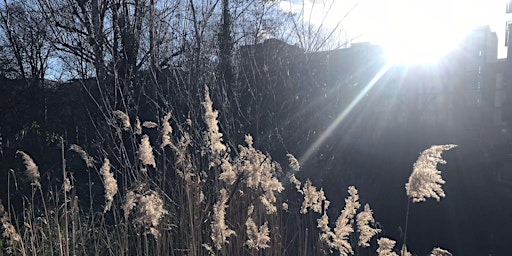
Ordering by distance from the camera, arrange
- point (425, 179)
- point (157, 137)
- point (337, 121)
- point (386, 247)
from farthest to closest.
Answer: point (337, 121), point (157, 137), point (386, 247), point (425, 179)

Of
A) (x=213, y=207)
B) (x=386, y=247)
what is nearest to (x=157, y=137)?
(x=213, y=207)

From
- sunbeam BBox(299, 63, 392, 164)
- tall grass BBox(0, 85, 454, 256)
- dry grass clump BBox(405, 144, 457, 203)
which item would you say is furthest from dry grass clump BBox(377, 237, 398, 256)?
sunbeam BBox(299, 63, 392, 164)

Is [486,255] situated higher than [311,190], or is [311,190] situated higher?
[311,190]

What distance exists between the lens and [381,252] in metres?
1.62

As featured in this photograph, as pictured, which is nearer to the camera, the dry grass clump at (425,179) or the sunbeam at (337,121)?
the dry grass clump at (425,179)

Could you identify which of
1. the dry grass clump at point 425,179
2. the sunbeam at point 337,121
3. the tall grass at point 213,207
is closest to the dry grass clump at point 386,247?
the tall grass at point 213,207

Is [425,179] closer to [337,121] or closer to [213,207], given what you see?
[213,207]

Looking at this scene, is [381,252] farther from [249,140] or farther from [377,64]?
[377,64]

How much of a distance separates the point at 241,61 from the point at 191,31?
0.56 metres

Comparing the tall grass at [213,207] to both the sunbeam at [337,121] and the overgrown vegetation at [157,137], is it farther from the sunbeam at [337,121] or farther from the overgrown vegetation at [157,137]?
the sunbeam at [337,121]

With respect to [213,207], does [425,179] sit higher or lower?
higher

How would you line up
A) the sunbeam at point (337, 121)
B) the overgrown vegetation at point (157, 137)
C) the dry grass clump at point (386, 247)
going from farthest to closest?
the sunbeam at point (337, 121), the overgrown vegetation at point (157, 137), the dry grass clump at point (386, 247)

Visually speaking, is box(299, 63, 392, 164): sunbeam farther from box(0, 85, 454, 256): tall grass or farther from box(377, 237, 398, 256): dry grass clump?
box(377, 237, 398, 256): dry grass clump

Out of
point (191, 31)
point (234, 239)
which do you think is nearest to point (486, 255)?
point (234, 239)
